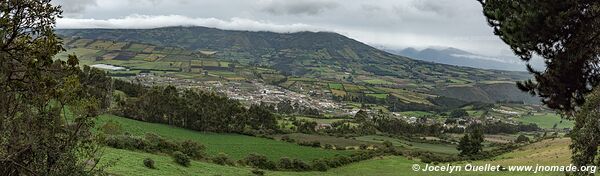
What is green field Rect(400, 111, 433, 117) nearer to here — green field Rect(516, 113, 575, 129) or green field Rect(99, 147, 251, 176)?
green field Rect(516, 113, 575, 129)

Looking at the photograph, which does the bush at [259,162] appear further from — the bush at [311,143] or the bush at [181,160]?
the bush at [311,143]

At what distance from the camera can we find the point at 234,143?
219 feet

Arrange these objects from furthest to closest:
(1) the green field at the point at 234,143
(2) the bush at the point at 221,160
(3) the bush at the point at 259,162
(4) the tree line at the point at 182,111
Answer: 1. (4) the tree line at the point at 182,111
2. (1) the green field at the point at 234,143
3. (3) the bush at the point at 259,162
4. (2) the bush at the point at 221,160

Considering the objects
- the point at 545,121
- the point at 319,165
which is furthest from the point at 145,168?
the point at 545,121

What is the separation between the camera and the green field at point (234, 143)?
60.9 meters

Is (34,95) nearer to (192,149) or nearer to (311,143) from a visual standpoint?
(192,149)

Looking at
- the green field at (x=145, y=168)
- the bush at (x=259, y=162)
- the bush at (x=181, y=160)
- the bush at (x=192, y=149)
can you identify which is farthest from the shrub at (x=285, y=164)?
the bush at (x=181, y=160)

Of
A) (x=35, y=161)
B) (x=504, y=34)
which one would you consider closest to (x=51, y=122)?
(x=35, y=161)

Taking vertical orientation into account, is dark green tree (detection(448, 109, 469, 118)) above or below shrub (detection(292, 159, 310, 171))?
below

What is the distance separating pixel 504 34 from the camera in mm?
16047

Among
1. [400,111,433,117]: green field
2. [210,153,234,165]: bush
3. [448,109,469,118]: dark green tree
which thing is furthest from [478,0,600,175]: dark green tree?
[448,109,469,118]: dark green tree

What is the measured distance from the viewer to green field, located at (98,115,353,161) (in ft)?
200

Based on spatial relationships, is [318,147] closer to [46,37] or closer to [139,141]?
[139,141]

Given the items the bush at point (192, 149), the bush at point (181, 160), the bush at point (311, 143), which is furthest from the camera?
the bush at point (311, 143)
